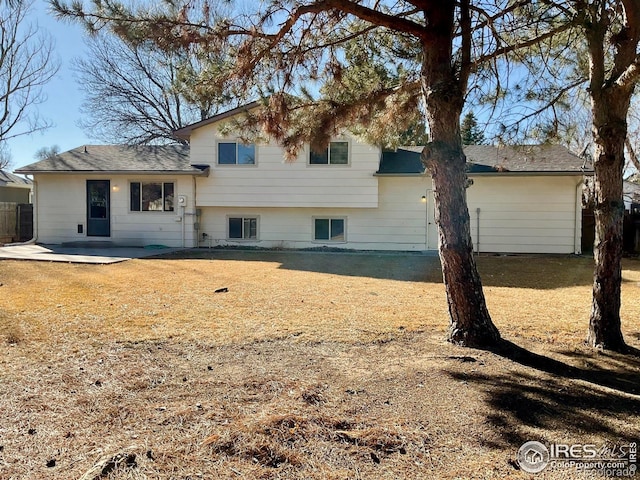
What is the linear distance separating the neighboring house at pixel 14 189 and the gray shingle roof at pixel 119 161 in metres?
11.1

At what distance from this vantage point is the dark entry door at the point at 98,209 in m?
14.9

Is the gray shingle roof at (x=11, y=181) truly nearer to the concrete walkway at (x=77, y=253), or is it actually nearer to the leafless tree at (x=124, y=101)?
the leafless tree at (x=124, y=101)

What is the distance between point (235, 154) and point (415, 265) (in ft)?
23.5

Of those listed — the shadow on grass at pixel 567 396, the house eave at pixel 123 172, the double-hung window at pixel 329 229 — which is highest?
the house eave at pixel 123 172

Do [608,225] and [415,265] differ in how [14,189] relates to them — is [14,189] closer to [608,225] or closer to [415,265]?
[415,265]

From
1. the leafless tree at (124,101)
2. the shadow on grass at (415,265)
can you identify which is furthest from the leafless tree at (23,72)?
the shadow on grass at (415,265)

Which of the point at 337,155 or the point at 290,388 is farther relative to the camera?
the point at 337,155

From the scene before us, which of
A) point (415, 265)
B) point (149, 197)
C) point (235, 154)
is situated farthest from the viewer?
point (149, 197)

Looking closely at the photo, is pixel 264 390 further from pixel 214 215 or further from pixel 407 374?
pixel 214 215

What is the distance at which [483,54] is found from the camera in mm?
5027

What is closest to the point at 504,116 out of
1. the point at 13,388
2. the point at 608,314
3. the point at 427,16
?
the point at 427,16

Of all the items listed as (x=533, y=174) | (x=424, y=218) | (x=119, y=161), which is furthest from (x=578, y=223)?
(x=119, y=161)

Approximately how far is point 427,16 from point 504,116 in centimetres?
186

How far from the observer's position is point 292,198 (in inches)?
555
